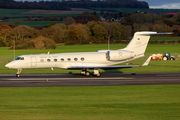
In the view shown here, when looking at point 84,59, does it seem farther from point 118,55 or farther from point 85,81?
point 85,81

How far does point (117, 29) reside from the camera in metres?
127

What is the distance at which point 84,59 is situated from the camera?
29438 mm

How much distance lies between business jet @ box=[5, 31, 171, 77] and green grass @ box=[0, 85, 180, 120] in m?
7.59

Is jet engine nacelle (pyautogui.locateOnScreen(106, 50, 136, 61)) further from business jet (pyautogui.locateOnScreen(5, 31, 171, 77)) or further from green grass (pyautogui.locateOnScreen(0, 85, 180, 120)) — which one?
green grass (pyautogui.locateOnScreen(0, 85, 180, 120))

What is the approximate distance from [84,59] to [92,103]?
1400cm

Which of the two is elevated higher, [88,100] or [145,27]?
[145,27]

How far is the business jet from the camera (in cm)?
2847

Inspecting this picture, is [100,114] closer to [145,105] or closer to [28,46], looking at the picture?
[145,105]

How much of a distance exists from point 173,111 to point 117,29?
11447cm

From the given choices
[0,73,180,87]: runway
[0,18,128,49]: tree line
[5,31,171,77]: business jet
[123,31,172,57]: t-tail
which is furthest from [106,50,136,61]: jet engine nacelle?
[0,18,128,49]: tree line

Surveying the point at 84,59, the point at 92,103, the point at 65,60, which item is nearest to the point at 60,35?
the point at 84,59

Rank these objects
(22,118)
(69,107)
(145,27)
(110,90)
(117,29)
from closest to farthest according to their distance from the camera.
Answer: (22,118) < (69,107) < (110,90) < (117,29) < (145,27)

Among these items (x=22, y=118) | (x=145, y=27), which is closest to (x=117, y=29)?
(x=145, y=27)

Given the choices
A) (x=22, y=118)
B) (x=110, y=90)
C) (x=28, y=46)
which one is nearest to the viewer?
(x=22, y=118)
